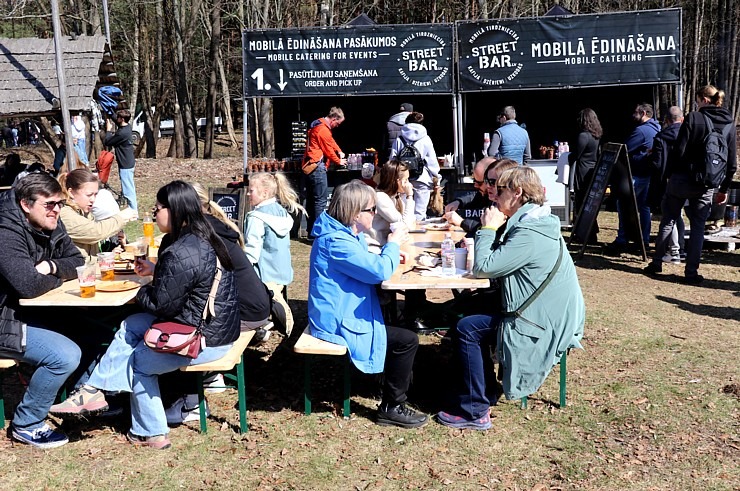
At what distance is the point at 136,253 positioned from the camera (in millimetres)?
5426

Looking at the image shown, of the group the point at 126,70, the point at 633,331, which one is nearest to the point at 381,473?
the point at 633,331

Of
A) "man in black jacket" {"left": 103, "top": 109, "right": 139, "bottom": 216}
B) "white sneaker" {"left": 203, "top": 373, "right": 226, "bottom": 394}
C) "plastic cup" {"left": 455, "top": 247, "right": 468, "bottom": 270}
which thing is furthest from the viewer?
"man in black jacket" {"left": 103, "top": 109, "right": 139, "bottom": 216}

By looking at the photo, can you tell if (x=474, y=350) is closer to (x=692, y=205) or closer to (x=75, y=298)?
(x=75, y=298)

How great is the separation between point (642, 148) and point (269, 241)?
5.47 m

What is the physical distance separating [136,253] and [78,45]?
7501 millimetres

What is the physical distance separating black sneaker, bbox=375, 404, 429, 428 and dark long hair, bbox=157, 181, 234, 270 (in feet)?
4.39

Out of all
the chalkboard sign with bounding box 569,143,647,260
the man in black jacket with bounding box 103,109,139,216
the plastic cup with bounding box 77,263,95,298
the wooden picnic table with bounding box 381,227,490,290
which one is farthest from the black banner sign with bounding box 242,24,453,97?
the plastic cup with bounding box 77,263,95,298

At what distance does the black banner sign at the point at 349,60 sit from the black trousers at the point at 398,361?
707 centimetres

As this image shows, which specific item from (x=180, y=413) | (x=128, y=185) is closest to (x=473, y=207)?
(x=180, y=413)

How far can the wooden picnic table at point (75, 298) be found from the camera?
4246mm

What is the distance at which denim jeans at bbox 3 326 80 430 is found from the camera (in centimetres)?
420

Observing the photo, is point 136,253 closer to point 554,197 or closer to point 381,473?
point 381,473

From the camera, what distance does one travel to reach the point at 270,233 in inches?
A: 224

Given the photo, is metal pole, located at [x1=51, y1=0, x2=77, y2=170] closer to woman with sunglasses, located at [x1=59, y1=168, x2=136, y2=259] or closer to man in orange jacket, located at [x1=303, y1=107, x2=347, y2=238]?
man in orange jacket, located at [x1=303, y1=107, x2=347, y2=238]
